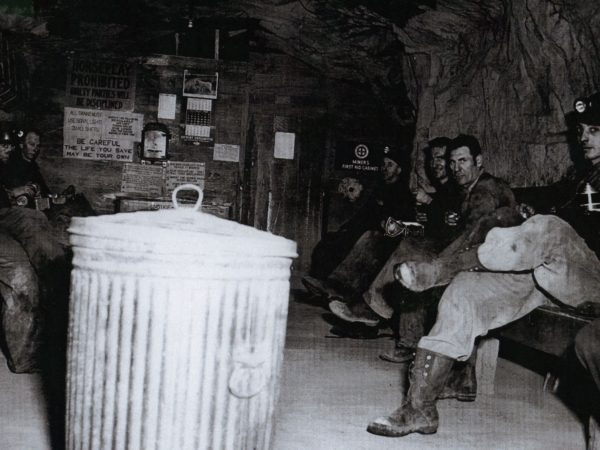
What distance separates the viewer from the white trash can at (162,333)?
4.85 feet

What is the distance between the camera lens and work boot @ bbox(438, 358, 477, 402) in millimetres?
2908

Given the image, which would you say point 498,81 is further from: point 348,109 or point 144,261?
point 144,261

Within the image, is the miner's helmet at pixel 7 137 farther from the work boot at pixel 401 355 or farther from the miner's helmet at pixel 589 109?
the miner's helmet at pixel 589 109

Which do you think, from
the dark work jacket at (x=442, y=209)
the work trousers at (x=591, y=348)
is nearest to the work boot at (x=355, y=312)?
the dark work jacket at (x=442, y=209)

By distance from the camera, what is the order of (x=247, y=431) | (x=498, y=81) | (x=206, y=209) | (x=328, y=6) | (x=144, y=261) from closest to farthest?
1. (x=144, y=261)
2. (x=247, y=431)
3. (x=498, y=81)
4. (x=328, y=6)
5. (x=206, y=209)

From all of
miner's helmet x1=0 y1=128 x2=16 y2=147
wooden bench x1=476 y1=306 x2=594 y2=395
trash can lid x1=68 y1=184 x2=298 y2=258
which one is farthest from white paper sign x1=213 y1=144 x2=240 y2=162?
trash can lid x1=68 y1=184 x2=298 y2=258

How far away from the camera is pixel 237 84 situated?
25.3ft

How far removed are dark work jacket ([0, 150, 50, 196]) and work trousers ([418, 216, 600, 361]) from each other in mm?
4247

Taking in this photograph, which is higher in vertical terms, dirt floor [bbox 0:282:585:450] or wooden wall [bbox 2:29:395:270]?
wooden wall [bbox 2:29:395:270]

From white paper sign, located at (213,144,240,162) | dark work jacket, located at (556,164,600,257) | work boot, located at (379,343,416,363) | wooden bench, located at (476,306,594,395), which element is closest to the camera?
wooden bench, located at (476,306,594,395)

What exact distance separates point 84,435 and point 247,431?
463 mm

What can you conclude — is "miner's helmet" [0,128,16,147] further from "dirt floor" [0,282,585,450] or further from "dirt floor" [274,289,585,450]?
"dirt floor" [274,289,585,450]

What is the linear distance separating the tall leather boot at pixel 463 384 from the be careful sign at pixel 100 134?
5.83 m

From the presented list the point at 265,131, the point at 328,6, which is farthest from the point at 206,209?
the point at 328,6
